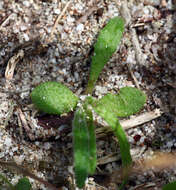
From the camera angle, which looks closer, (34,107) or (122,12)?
(34,107)

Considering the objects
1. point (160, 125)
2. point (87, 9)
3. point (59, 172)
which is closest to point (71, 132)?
point (59, 172)

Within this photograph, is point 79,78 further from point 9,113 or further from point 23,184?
point 23,184

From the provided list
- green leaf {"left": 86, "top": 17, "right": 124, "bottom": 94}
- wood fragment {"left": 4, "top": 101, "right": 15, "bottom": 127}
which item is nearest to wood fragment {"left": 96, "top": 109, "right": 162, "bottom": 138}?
green leaf {"left": 86, "top": 17, "right": 124, "bottom": 94}

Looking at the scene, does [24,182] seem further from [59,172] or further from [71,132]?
[71,132]

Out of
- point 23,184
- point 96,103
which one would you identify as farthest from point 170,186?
point 23,184

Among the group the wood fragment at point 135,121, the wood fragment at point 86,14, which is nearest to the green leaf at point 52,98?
the wood fragment at point 135,121

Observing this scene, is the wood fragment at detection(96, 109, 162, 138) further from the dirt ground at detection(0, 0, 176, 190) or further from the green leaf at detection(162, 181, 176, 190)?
the green leaf at detection(162, 181, 176, 190)
